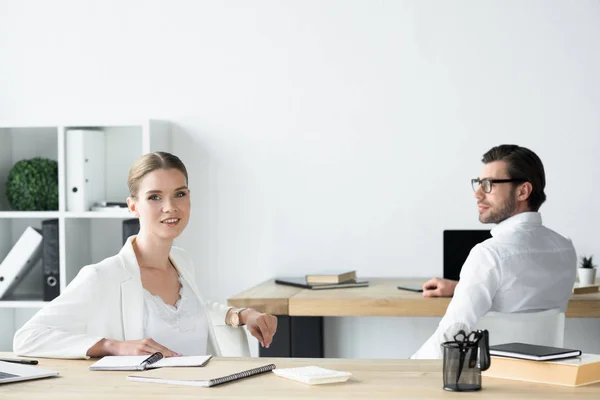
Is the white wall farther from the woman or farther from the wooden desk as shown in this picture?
Answer: the woman

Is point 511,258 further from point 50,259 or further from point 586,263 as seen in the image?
point 50,259

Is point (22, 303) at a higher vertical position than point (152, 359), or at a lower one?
lower

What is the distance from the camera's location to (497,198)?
3369 mm

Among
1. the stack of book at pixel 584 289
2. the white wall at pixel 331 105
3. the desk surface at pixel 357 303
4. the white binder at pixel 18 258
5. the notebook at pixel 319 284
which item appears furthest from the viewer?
the white binder at pixel 18 258

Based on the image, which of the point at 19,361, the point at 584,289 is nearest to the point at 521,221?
the point at 584,289

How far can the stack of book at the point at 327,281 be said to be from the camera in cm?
427

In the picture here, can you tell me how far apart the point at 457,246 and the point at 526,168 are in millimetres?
880

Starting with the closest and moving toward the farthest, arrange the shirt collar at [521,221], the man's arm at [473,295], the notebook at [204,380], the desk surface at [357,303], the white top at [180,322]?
the notebook at [204,380], the white top at [180,322], the man's arm at [473,295], the shirt collar at [521,221], the desk surface at [357,303]

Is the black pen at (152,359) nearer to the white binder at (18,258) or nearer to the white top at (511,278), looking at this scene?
the white top at (511,278)

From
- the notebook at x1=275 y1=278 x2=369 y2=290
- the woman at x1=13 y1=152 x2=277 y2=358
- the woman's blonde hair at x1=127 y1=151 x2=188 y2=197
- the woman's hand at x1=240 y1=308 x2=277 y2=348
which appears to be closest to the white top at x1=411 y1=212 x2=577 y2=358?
the woman's hand at x1=240 y1=308 x2=277 y2=348

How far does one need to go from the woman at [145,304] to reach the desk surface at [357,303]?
35.4 inches

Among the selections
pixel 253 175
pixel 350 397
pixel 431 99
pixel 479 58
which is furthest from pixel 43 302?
pixel 350 397

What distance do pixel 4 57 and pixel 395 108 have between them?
6.93 feet

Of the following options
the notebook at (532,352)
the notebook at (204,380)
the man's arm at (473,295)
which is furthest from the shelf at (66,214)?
the notebook at (532,352)
